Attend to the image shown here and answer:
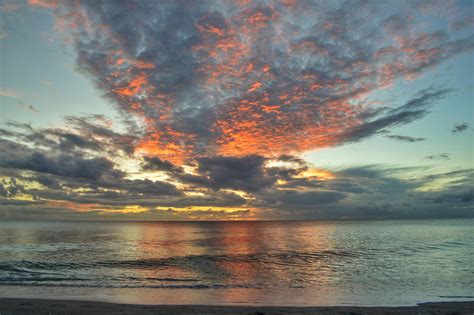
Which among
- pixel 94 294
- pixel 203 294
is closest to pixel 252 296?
pixel 203 294

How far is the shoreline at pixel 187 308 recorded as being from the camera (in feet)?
65.8

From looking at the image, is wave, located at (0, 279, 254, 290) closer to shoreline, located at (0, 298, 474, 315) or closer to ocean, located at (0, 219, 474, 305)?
ocean, located at (0, 219, 474, 305)

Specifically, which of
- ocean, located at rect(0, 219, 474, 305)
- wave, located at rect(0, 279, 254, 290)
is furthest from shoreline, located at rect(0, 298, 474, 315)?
wave, located at rect(0, 279, 254, 290)

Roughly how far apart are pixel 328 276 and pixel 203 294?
16818 millimetres

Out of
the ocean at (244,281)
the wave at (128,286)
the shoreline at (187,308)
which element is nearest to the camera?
the shoreline at (187,308)

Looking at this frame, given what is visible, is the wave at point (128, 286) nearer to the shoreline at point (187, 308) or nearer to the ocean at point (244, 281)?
the ocean at point (244, 281)

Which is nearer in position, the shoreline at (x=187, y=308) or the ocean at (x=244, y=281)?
the shoreline at (x=187, y=308)

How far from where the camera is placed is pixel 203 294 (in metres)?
27.2

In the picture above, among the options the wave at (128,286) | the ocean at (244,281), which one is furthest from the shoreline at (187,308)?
the wave at (128,286)

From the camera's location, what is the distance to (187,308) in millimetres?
21094

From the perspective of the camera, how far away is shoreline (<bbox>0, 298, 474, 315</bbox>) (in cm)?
2005

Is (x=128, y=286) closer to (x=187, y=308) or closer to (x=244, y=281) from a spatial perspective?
(x=187, y=308)

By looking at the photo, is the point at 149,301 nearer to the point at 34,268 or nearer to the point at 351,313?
the point at 351,313

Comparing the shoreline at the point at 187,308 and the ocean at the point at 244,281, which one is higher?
the shoreline at the point at 187,308
